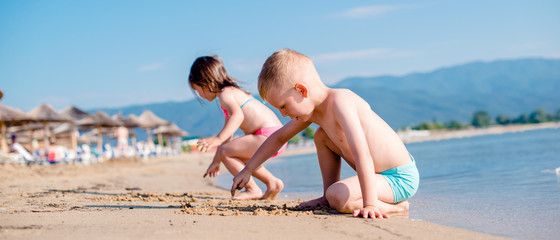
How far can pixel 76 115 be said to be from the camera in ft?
82.2

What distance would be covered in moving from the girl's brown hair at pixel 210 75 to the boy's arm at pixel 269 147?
1155 millimetres

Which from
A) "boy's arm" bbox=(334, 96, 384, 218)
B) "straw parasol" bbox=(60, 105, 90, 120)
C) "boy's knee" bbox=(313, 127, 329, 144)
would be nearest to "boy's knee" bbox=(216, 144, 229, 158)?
"boy's knee" bbox=(313, 127, 329, 144)

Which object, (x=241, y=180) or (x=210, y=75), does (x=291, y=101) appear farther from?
(x=210, y=75)

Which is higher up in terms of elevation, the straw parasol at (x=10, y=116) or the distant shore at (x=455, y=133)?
the straw parasol at (x=10, y=116)

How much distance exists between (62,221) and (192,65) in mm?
2230

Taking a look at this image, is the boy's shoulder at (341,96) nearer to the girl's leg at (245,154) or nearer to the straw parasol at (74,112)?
the girl's leg at (245,154)

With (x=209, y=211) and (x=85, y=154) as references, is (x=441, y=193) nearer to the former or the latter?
(x=209, y=211)

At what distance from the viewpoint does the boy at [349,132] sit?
2443 mm

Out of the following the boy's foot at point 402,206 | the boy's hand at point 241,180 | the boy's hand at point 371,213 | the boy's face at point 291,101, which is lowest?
the boy's foot at point 402,206

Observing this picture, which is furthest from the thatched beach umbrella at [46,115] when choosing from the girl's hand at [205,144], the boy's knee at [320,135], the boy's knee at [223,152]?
the boy's knee at [320,135]

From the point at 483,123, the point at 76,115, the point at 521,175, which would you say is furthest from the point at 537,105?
the point at 521,175

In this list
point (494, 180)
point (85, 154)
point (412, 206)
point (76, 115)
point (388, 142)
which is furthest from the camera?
point (76, 115)

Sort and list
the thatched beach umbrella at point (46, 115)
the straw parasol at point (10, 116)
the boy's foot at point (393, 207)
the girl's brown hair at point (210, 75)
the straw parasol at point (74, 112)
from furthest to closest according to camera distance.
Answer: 1. the straw parasol at point (74, 112)
2. the thatched beach umbrella at point (46, 115)
3. the straw parasol at point (10, 116)
4. the girl's brown hair at point (210, 75)
5. the boy's foot at point (393, 207)

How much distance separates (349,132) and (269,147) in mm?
788
